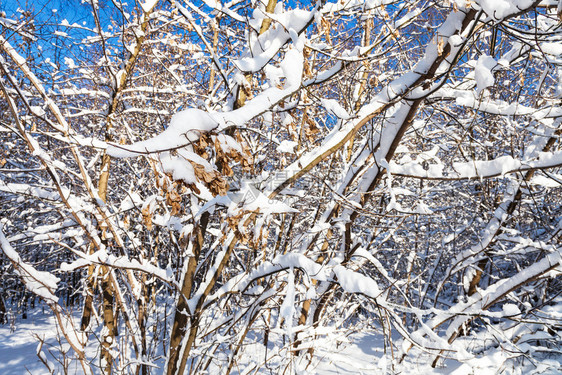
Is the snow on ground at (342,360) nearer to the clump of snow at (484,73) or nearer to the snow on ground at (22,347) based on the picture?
the snow on ground at (22,347)

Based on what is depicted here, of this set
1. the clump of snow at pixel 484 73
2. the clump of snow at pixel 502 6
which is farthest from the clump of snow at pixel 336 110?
the clump of snow at pixel 502 6

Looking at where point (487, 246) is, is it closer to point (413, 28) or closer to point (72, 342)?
point (413, 28)

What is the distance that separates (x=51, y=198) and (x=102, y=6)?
96.3 inches

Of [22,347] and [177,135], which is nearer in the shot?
[177,135]

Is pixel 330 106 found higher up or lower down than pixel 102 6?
lower down

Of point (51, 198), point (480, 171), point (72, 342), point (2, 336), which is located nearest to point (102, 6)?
point (51, 198)

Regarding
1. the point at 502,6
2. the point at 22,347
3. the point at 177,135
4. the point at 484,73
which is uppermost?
the point at 502,6

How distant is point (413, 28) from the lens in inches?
143

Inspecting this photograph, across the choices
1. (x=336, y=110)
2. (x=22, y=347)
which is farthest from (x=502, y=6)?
(x=22, y=347)

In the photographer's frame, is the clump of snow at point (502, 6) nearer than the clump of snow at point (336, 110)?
Yes

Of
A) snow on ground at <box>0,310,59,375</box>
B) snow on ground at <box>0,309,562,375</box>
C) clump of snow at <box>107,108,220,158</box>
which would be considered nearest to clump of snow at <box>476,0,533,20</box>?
clump of snow at <box>107,108,220,158</box>

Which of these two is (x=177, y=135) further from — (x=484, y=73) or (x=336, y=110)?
(x=484, y=73)

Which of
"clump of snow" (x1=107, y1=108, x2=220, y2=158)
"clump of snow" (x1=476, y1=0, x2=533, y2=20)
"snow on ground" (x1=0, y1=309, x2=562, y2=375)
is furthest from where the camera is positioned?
"snow on ground" (x1=0, y1=309, x2=562, y2=375)

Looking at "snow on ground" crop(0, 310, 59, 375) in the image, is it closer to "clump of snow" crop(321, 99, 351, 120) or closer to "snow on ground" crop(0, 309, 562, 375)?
"snow on ground" crop(0, 309, 562, 375)
